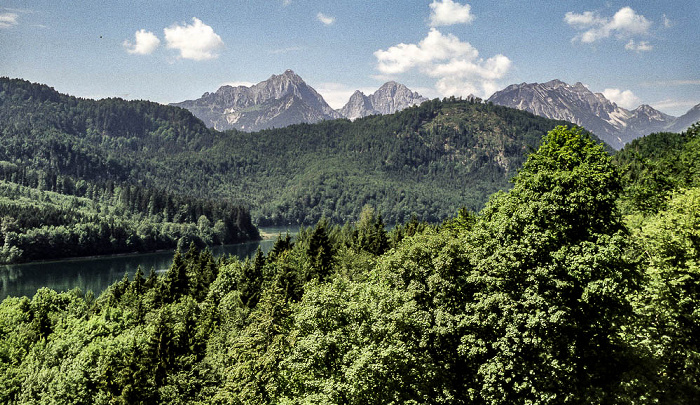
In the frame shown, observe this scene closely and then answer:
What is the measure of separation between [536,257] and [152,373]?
26758mm

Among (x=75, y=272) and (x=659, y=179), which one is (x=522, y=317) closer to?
(x=659, y=179)

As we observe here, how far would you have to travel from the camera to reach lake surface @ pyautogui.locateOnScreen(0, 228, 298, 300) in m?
99.6

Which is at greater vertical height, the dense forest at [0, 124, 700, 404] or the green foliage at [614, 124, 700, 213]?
the green foliage at [614, 124, 700, 213]

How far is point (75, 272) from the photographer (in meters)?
118

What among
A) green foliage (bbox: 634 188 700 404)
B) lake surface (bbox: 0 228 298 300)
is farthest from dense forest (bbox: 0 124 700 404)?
lake surface (bbox: 0 228 298 300)

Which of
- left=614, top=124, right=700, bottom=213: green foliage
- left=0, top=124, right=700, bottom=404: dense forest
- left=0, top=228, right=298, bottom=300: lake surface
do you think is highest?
left=614, top=124, right=700, bottom=213: green foliage

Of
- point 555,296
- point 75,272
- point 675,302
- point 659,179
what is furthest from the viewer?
point 75,272

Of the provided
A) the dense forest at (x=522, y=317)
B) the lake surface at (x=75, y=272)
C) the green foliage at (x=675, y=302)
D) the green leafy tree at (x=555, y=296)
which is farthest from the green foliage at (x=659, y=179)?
the lake surface at (x=75, y=272)

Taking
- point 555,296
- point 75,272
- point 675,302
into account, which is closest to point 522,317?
point 555,296

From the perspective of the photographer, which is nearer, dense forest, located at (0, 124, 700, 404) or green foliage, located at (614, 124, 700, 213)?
dense forest, located at (0, 124, 700, 404)

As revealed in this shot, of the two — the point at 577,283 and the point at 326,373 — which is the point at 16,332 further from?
the point at 577,283

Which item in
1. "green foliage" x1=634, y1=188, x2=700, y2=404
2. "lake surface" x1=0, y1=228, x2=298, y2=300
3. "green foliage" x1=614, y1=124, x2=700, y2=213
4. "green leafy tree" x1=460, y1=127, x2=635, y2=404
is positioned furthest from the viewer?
"lake surface" x1=0, y1=228, x2=298, y2=300

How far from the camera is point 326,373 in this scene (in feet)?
67.6

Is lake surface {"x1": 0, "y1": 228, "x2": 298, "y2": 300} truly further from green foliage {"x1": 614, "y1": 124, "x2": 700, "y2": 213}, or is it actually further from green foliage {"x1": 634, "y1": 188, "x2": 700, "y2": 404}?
green foliage {"x1": 634, "y1": 188, "x2": 700, "y2": 404}
